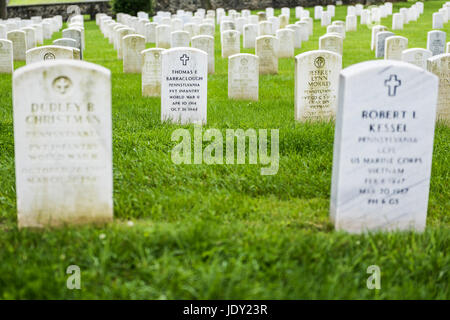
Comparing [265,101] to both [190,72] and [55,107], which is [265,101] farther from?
[55,107]

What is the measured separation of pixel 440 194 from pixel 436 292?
1.91 metres

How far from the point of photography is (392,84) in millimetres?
4281

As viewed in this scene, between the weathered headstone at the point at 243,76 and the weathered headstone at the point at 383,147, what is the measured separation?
212 inches

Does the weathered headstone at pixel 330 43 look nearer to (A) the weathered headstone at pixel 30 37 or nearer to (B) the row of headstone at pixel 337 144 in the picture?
(A) the weathered headstone at pixel 30 37

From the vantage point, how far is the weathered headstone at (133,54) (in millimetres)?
12883

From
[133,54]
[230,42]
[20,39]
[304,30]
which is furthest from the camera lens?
[304,30]

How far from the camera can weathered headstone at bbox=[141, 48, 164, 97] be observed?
→ 9719mm

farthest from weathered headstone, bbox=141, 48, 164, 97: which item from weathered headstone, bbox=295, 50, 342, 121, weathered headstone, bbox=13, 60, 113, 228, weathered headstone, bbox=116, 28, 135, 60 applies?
weathered headstone, bbox=116, 28, 135, 60

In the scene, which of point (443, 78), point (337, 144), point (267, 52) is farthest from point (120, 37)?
point (337, 144)

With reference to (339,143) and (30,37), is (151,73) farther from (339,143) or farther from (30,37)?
(30,37)

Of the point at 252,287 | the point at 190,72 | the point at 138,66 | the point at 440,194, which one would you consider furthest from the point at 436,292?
the point at 138,66

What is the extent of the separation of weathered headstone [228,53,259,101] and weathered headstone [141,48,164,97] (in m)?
1.23

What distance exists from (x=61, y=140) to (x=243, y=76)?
19.0 ft

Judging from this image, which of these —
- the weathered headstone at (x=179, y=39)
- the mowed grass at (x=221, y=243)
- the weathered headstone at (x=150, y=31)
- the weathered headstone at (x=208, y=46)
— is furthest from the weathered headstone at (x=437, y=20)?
the mowed grass at (x=221, y=243)
